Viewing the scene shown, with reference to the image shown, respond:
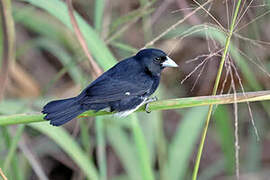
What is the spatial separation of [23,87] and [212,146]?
1.91 meters

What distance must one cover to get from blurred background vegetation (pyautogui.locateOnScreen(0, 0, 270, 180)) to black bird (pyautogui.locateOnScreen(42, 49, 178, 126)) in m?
0.12

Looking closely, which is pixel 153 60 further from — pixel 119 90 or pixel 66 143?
pixel 66 143

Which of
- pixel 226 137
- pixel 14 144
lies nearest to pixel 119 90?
pixel 14 144

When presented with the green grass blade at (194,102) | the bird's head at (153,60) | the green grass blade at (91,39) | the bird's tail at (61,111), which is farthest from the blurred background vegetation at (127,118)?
the green grass blade at (194,102)

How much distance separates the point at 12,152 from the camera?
8.12 feet

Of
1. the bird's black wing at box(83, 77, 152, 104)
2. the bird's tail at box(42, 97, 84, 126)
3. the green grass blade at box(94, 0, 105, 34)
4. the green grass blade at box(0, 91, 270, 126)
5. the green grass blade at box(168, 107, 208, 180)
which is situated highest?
the green grass blade at box(94, 0, 105, 34)

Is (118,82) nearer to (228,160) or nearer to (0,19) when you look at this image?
(0,19)

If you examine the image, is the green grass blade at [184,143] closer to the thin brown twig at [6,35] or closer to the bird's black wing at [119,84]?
the bird's black wing at [119,84]

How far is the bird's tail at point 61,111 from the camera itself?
209cm

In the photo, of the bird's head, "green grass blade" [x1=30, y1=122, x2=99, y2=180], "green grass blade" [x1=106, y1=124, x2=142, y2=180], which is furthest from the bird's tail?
"green grass blade" [x1=106, y1=124, x2=142, y2=180]

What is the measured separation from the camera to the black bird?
2217 mm

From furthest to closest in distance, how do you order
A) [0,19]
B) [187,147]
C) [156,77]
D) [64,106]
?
1. [187,147]
2. [156,77]
3. [0,19]
4. [64,106]

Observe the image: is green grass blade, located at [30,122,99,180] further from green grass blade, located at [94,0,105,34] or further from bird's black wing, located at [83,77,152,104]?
green grass blade, located at [94,0,105,34]

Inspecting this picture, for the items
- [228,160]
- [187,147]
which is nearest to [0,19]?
[187,147]
